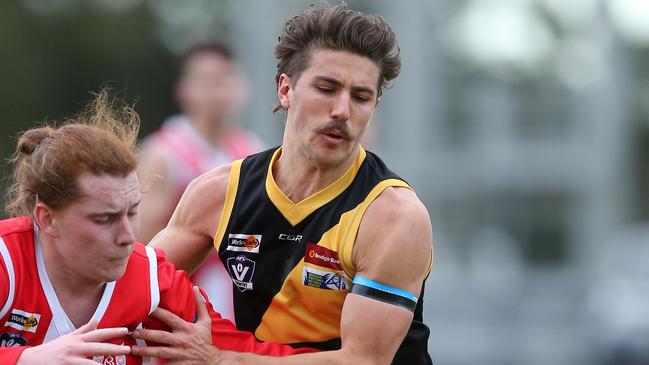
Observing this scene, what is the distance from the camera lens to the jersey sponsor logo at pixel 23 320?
14.0ft

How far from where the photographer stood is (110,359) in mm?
4438

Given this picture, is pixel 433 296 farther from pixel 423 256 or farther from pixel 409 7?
pixel 423 256

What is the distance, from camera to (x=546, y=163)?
65.2 ft

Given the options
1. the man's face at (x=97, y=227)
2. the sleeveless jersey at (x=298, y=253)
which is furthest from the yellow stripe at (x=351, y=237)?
the man's face at (x=97, y=227)

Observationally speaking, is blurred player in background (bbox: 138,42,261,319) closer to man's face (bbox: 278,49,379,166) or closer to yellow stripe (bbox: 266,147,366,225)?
yellow stripe (bbox: 266,147,366,225)

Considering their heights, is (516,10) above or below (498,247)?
above

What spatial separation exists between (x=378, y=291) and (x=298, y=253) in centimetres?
36

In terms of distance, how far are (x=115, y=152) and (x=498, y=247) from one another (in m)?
15.7

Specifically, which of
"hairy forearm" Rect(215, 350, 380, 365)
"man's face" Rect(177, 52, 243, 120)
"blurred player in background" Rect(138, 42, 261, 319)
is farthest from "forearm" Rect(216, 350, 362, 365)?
"man's face" Rect(177, 52, 243, 120)

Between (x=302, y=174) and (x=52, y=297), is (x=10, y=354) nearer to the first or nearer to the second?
(x=52, y=297)

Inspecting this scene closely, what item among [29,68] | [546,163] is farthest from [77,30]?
[546,163]

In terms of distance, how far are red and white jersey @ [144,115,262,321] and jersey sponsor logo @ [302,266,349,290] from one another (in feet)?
9.14

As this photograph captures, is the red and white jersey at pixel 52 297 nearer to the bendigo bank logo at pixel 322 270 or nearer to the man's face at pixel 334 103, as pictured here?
the bendigo bank logo at pixel 322 270

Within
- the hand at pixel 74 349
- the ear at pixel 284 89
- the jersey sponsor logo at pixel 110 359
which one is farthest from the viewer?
the ear at pixel 284 89
